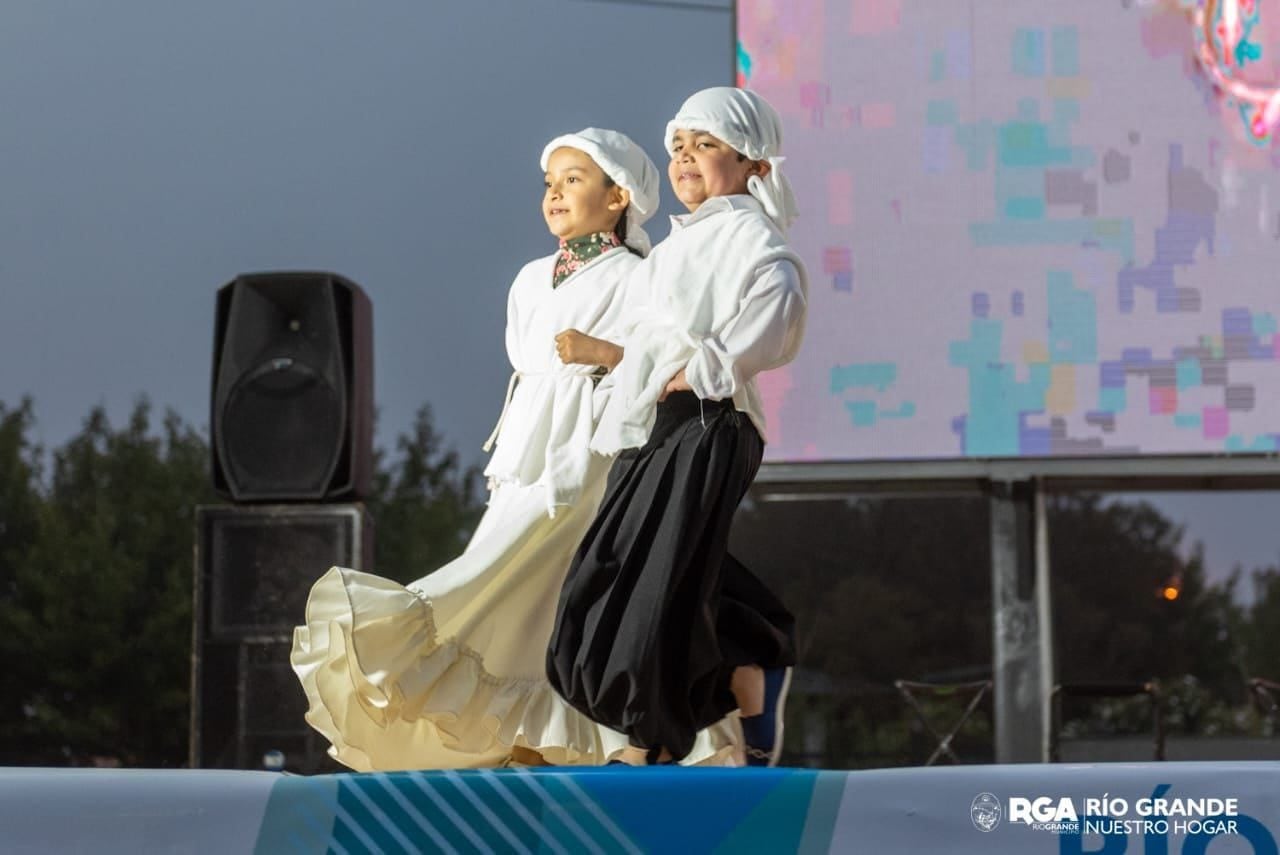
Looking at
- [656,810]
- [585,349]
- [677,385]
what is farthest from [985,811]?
[585,349]

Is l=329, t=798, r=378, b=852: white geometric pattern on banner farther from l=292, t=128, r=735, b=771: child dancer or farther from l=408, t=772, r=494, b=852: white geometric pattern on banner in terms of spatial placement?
l=292, t=128, r=735, b=771: child dancer

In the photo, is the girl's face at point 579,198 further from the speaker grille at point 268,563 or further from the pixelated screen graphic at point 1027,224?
the pixelated screen graphic at point 1027,224

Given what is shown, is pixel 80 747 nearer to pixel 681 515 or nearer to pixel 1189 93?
pixel 1189 93

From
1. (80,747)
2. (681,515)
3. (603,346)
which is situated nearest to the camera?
(681,515)

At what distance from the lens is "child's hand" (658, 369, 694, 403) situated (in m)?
3.07

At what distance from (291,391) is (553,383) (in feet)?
6.90

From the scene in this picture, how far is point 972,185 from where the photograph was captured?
5.69m

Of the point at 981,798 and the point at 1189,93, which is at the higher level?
the point at 1189,93

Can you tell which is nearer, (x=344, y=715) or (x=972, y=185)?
(x=344, y=715)

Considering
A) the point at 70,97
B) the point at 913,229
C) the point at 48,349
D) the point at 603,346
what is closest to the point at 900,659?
the point at 913,229

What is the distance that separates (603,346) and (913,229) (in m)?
Result: 2.64

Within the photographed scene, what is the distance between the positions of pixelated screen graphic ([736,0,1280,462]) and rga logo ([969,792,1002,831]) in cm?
347

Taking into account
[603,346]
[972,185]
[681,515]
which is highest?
[972,185]

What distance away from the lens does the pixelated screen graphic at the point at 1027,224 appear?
5.56m
